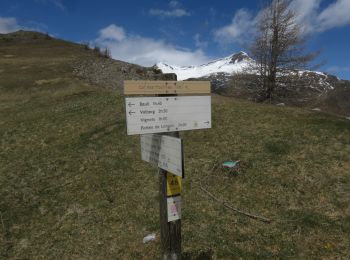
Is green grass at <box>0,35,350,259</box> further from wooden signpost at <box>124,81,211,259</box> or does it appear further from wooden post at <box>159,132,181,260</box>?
wooden signpost at <box>124,81,211,259</box>

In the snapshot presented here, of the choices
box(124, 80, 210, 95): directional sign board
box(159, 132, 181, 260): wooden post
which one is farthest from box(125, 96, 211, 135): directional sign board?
box(159, 132, 181, 260): wooden post

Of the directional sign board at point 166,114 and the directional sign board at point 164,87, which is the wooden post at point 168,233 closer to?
the directional sign board at point 166,114

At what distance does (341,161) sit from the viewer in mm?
11375

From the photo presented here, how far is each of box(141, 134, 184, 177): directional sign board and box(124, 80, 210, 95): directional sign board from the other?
772mm

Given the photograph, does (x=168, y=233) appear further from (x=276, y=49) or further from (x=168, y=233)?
(x=276, y=49)

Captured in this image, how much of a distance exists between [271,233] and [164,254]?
11.5 feet

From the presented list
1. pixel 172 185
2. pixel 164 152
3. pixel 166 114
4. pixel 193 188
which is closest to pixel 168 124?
pixel 166 114

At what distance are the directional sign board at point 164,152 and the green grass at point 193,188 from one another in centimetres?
324

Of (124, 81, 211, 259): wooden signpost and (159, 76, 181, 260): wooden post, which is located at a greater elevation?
(124, 81, 211, 259): wooden signpost

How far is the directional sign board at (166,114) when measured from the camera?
5.07 m

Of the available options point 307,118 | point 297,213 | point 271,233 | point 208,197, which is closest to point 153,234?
point 208,197

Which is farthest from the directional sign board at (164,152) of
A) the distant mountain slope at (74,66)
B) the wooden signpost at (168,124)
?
the distant mountain slope at (74,66)

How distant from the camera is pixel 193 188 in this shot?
11016 millimetres

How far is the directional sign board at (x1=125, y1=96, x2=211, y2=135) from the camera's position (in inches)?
200
